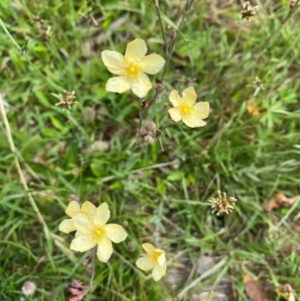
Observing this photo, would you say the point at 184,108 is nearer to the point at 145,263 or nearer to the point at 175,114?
the point at 175,114

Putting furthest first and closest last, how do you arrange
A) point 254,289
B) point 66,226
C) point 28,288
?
point 254,289 → point 28,288 → point 66,226

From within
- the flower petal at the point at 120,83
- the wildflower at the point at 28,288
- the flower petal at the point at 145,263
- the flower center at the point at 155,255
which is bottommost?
the wildflower at the point at 28,288

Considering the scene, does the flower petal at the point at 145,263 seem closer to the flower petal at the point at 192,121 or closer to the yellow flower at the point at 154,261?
the yellow flower at the point at 154,261

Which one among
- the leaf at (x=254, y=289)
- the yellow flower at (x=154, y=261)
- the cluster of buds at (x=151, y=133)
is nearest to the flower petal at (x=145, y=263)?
the yellow flower at (x=154, y=261)

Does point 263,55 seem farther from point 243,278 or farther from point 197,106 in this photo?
point 243,278

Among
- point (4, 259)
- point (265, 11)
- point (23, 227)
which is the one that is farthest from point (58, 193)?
point (265, 11)

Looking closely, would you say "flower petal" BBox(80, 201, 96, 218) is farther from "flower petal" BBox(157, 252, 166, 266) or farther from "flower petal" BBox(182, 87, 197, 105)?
"flower petal" BBox(182, 87, 197, 105)

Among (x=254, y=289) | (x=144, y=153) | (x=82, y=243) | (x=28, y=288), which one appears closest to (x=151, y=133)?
(x=82, y=243)

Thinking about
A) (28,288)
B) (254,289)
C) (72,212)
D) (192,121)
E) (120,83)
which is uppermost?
(120,83)
